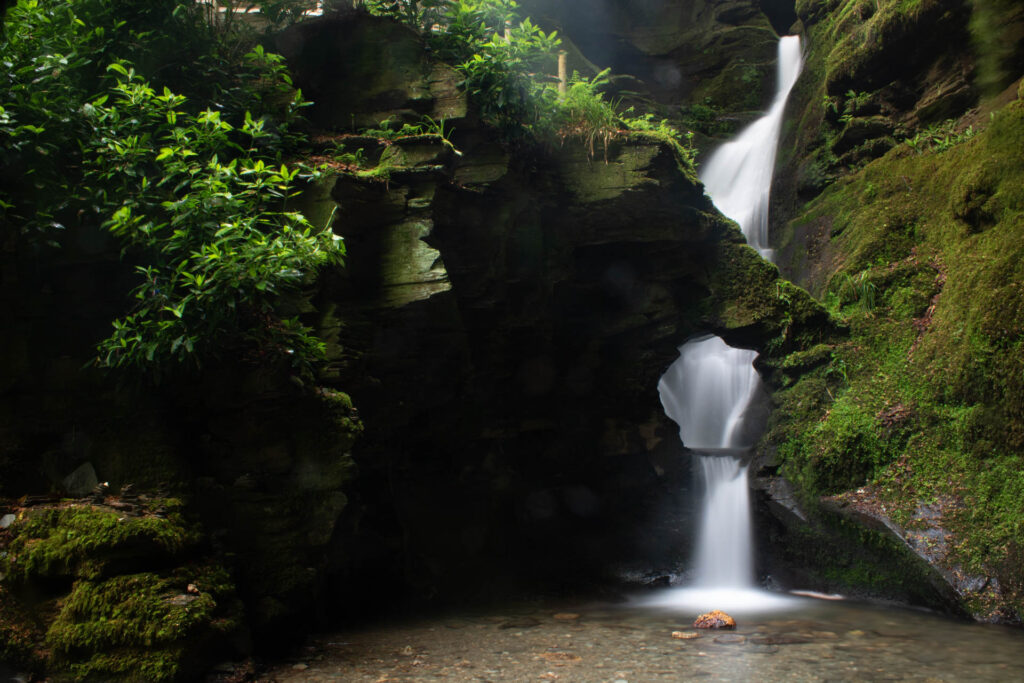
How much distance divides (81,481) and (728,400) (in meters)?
10.4

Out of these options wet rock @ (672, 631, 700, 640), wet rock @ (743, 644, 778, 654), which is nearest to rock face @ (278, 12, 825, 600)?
wet rock @ (672, 631, 700, 640)

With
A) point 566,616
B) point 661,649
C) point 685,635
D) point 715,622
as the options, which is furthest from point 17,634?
point 715,622

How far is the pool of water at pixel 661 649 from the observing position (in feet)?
14.5

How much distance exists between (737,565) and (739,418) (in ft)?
12.1

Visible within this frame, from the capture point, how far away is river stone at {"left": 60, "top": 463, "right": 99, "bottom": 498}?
4773 millimetres

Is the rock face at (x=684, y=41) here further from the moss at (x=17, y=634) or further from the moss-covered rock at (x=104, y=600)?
the moss at (x=17, y=634)

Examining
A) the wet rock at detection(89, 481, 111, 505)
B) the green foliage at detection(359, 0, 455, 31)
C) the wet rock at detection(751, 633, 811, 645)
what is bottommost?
the wet rock at detection(751, 633, 811, 645)

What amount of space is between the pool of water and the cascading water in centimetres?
148

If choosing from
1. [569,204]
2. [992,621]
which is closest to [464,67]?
[569,204]

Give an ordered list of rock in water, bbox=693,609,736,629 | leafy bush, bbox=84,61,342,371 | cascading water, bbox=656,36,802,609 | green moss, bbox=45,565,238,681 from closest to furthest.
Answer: green moss, bbox=45,565,238,681, leafy bush, bbox=84,61,342,371, rock in water, bbox=693,609,736,629, cascading water, bbox=656,36,802,609

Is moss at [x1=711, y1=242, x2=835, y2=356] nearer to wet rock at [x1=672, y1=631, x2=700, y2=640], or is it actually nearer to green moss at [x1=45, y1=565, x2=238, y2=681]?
wet rock at [x1=672, y1=631, x2=700, y2=640]

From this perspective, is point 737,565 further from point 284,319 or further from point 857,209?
point 284,319

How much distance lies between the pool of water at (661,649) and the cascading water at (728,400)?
148cm

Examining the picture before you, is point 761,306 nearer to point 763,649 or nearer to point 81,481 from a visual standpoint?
point 763,649
